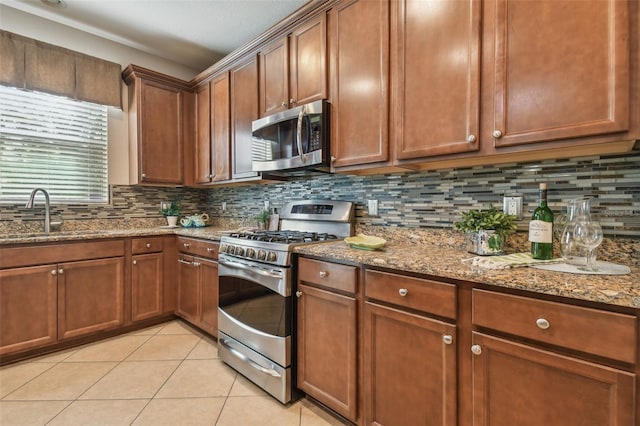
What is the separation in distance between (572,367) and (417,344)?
0.49 m

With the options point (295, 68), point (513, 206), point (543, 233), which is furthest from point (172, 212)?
point (543, 233)

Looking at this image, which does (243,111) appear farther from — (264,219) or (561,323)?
(561,323)

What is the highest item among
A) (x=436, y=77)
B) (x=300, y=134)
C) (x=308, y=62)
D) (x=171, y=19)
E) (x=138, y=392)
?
(x=171, y=19)

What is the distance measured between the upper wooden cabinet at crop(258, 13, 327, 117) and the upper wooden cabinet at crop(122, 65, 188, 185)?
4.15 feet

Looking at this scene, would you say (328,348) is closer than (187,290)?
Yes

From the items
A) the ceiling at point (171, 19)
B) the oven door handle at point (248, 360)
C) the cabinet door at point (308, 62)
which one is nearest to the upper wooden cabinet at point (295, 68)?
the cabinet door at point (308, 62)

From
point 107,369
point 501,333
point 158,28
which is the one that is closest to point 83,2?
point 158,28

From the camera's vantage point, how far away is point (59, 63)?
102 inches

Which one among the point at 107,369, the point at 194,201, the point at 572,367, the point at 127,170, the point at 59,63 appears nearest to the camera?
the point at 572,367

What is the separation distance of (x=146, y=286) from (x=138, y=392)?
111 cm

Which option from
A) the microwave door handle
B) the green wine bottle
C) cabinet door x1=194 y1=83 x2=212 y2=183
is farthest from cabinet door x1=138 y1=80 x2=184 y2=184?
the green wine bottle

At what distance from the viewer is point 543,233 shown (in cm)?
123

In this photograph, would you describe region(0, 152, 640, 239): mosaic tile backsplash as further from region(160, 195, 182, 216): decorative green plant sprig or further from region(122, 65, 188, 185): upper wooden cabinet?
region(122, 65, 188, 185): upper wooden cabinet

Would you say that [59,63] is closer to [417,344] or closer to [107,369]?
[107,369]
